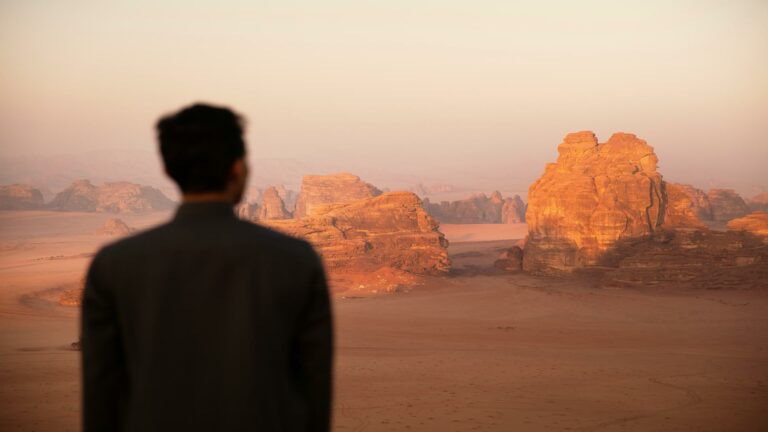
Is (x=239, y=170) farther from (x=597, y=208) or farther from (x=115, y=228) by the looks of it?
(x=115, y=228)

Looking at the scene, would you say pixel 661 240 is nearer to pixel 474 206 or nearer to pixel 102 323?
pixel 102 323

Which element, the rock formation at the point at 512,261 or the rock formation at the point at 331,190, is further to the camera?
the rock formation at the point at 331,190

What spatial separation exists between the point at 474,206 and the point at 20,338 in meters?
73.9

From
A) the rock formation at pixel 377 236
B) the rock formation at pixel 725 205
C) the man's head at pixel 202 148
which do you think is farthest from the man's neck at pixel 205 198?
the rock formation at pixel 725 205

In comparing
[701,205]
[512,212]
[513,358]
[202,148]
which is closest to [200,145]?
[202,148]

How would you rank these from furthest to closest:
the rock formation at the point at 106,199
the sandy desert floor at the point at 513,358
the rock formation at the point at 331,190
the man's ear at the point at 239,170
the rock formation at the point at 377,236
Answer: the rock formation at the point at 106,199 < the rock formation at the point at 331,190 < the rock formation at the point at 377,236 < the sandy desert floor at the point at 513,358 < the man's ear at the point at 239,170

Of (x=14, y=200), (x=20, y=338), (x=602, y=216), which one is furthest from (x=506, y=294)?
(x=14, y=200)

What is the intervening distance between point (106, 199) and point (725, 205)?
80582mm

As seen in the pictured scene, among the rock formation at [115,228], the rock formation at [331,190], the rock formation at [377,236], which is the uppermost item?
the rock formation at [331,190]

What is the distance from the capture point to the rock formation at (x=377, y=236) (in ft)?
132

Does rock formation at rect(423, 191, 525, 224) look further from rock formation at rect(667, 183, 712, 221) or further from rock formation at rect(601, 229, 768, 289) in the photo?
rock formation at rect(601, 229, 768, 289)

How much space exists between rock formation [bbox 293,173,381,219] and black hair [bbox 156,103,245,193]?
65.3 m

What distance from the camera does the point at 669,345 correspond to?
2133cm

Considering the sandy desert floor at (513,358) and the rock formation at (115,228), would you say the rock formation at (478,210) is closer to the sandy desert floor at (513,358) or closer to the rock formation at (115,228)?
the rock formation at (115,228)
